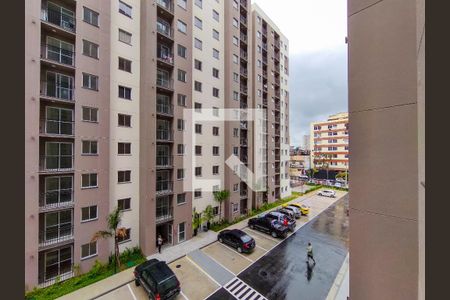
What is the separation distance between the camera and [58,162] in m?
12.8

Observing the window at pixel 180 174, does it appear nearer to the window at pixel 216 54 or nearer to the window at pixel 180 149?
the window at pixel 180 149

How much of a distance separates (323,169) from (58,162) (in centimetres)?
6128

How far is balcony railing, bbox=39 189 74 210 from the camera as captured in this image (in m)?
12.1

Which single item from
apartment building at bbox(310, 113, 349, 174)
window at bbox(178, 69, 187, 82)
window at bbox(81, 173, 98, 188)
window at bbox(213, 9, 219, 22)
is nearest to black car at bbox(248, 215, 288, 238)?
window at bbox(81, 173, 98, 188)

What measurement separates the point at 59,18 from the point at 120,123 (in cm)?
750

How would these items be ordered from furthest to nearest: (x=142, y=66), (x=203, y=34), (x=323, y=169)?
(x=323, y=169)
(x=203, y=34)
(x=142, y=66)

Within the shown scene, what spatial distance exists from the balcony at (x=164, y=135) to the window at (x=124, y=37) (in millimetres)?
7444

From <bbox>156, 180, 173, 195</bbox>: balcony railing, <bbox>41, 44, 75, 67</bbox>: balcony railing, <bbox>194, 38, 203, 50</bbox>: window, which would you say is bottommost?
<bbox>156, 180, 173, 195</bbox>: balcony railing

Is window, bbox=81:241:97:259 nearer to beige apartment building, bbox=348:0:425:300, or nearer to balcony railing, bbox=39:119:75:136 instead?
balcony railing, bbox=39:119:75:136

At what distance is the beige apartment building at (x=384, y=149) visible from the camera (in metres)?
4.13

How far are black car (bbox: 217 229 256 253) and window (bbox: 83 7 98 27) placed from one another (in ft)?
63.0

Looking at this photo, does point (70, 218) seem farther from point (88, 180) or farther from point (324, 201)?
point (324, 201)

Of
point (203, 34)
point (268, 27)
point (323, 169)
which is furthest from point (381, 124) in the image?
point (323, 169)

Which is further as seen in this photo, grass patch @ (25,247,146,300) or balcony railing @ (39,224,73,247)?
balcony railing @ (39,224,73,247)
